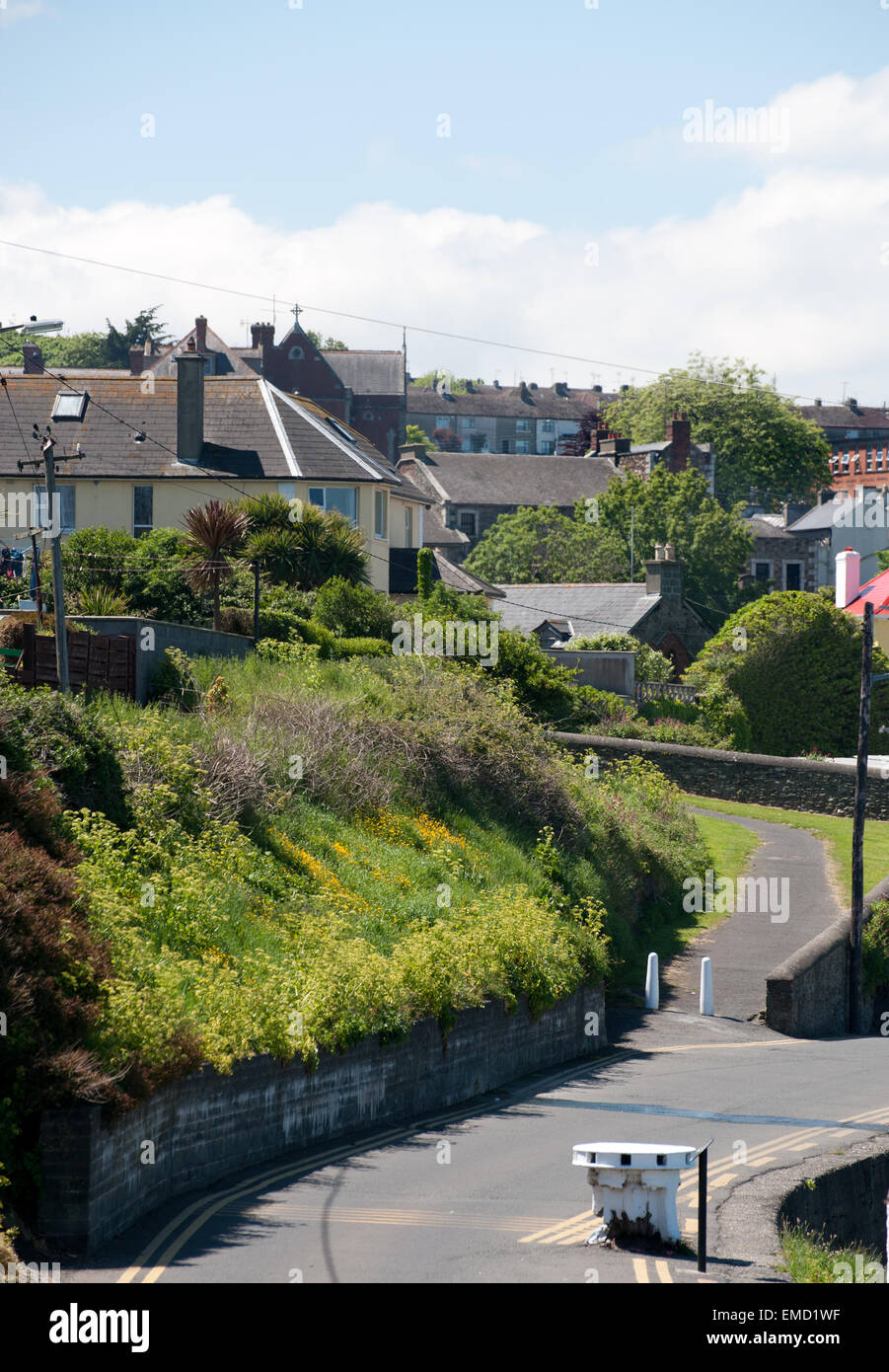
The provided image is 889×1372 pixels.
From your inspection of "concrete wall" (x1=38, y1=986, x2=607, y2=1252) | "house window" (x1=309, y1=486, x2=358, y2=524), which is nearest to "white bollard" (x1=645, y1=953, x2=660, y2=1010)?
"concrete wall" (x1=38, y1=986, x2=607, y2=1252)

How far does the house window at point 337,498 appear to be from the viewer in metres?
45.4

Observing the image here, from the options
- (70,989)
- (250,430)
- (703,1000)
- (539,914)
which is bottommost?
(703,1000)

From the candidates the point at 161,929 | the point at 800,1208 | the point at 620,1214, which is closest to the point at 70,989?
the point at 161,929

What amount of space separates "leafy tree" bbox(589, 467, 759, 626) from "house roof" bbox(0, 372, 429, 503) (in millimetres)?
33312

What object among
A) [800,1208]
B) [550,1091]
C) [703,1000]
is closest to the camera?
[800,1208]

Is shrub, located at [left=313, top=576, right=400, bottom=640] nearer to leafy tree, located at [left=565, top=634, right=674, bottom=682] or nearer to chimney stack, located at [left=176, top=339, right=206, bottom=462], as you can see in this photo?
chimney stack, located at [left=176, top=339, right=206, bottom=462]

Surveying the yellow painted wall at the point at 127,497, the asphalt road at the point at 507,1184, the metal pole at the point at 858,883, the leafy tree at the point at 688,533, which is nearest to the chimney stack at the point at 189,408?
the yellow painted wall at the point at 127,497

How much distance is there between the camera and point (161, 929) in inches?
602

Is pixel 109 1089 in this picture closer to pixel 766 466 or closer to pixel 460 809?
pixel 460 809

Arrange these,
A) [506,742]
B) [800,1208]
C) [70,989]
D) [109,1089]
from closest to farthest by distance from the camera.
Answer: [109,1089] → [70,989] → [800,1208] → [506,742]

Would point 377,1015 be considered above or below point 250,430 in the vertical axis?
below

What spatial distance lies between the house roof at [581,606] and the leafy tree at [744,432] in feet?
150

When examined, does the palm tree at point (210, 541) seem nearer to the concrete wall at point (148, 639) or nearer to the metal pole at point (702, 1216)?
the concrete wall at point (148, 639)

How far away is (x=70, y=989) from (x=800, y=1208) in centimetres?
706
